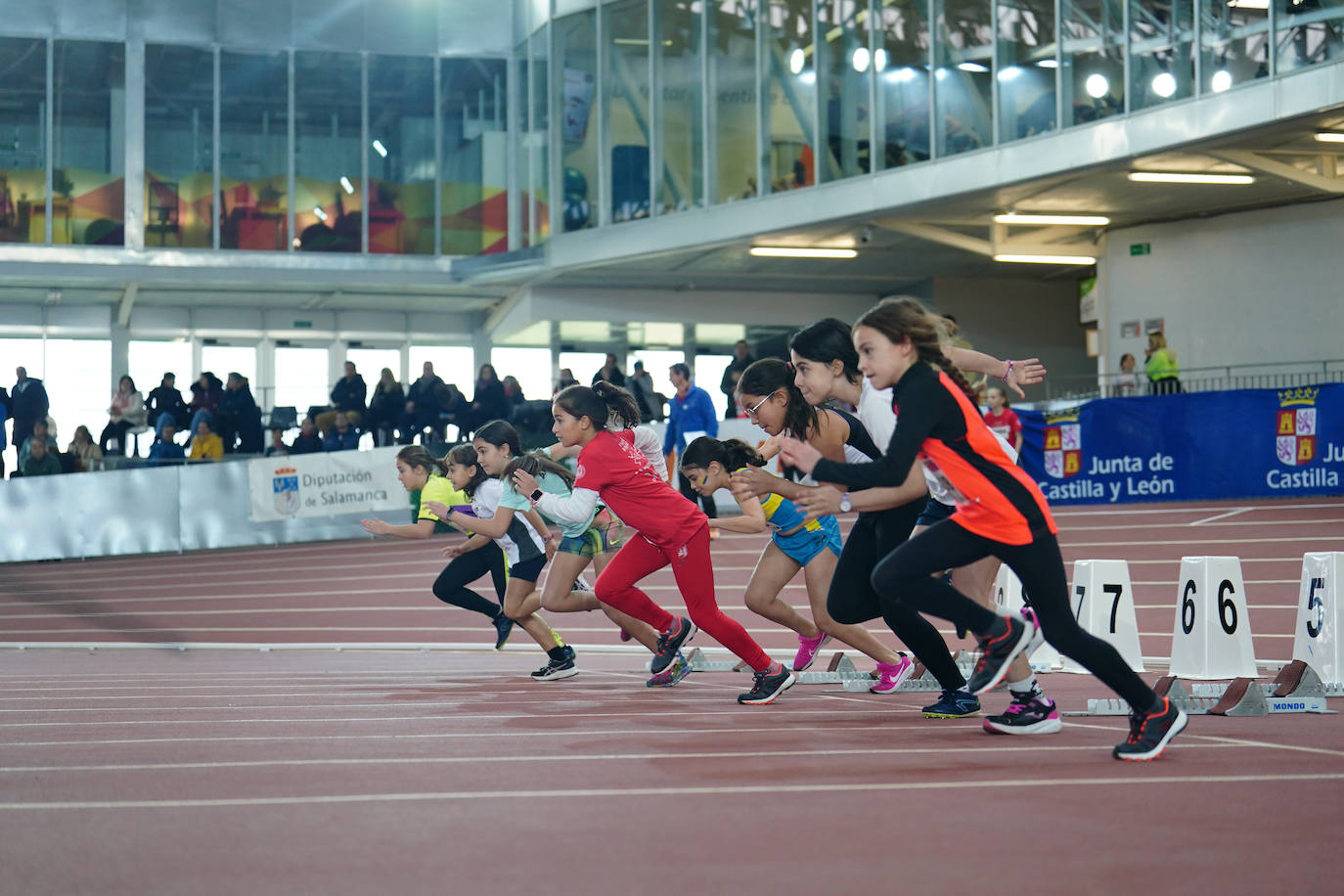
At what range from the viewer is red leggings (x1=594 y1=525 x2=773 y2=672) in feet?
24.1

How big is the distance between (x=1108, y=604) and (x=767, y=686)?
3.07m

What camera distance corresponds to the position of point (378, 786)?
4.50m

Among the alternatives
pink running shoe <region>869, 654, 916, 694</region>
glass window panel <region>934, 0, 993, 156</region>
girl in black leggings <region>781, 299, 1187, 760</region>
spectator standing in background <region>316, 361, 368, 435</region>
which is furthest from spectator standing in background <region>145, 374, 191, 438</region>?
girl in black leggings <region>781, 299, 1187, 760</region>

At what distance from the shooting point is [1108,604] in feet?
30.2

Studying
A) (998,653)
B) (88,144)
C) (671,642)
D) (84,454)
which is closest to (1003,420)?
(671,642)

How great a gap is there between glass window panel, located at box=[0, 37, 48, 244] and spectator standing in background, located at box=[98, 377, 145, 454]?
18.2 ft

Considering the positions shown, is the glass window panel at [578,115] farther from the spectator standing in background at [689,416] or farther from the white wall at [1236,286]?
the spectator standing in background at [689,416]

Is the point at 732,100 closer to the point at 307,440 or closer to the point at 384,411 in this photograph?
the point at 384,411

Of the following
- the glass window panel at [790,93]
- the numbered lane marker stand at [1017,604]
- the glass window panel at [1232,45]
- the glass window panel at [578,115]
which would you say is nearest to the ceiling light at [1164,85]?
the glass window panel at [1232,45]

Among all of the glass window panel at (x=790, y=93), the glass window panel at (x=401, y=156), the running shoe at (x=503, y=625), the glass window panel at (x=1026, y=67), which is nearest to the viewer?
the running shoe at (x=503, y=625)

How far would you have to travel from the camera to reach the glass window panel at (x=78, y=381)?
108 feet

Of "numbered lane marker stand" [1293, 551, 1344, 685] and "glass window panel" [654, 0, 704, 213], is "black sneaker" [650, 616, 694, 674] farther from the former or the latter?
"glass window panel" [654, 0, 704, 213]

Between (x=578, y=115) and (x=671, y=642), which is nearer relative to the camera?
(x=671, y=642)

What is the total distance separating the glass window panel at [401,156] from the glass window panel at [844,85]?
33.3 feet
